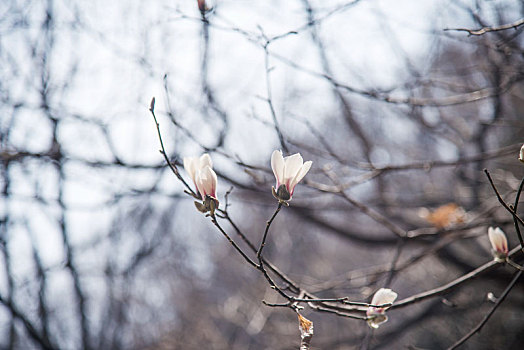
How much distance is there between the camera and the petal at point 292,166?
1219 mm

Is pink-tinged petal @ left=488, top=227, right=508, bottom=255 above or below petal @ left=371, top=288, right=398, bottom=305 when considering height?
above

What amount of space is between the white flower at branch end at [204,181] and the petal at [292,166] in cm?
19

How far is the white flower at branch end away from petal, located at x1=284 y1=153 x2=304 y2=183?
0.62 feet

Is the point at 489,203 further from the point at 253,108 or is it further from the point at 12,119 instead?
the point at 12,119

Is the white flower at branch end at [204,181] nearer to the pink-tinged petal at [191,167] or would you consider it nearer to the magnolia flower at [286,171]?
the pink-tinged petal at [191,167]

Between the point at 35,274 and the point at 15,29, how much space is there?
135 cm

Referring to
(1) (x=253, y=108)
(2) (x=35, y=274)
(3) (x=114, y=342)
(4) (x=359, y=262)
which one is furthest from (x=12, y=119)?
(4) (x=359, y=262)

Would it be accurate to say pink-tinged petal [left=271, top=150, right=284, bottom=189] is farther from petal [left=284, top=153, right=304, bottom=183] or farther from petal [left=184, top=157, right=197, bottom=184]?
petal [left=184, top=157, right=197, bottom=184]

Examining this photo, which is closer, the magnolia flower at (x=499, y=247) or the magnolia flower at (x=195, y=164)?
the magnolia flower at (x=195, y=164)

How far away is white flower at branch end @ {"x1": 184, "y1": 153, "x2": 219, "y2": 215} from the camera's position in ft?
4.00

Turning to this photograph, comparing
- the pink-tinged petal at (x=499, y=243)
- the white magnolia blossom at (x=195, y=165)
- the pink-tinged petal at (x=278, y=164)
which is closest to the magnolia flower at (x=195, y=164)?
the white magnolia blossom at (x=195, y=165)

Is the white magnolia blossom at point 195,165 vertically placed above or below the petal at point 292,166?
below

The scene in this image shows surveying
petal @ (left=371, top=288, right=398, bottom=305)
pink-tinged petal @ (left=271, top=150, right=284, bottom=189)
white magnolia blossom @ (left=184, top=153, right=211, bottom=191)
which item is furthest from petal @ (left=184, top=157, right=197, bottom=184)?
petal @ (left=371, top=288, right=398, bottom=305)

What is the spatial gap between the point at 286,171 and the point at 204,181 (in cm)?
22
